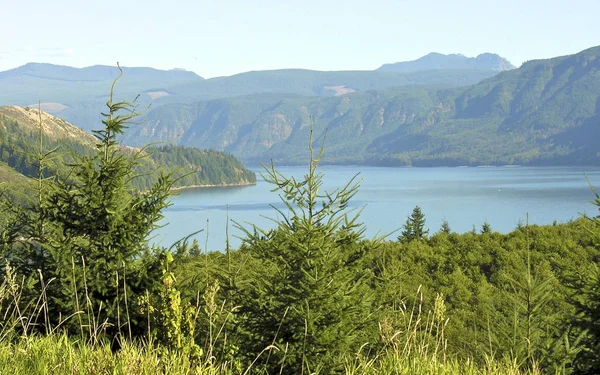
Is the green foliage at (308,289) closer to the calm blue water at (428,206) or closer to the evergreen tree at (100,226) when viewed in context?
the evergreen tree at (100,226)

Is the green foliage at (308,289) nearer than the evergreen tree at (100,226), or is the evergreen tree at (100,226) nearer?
the green foliage at (308,289)

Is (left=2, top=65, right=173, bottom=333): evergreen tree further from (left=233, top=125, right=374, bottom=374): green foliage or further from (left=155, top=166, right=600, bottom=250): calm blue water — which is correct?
(left=155, top=166, right=600, bottom=250): calm blue water

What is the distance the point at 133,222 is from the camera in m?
9.70

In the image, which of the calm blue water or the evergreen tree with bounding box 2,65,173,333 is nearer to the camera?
the evergreen tree with bounding box 2,65,173,333

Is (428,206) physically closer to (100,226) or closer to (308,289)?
(100,226)

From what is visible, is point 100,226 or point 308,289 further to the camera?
point 100,226

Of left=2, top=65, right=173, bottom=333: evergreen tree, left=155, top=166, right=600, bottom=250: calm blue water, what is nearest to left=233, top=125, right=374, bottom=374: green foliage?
left=2, top=65, right=173, bottom=333: evergreen tree

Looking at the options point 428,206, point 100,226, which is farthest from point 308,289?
point 428,206

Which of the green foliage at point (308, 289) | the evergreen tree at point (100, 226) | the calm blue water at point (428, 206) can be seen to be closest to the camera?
the green foliage at point (308, 289)

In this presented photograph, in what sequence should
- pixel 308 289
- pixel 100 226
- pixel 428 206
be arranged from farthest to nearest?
1. pixel 428 206
2. pixel 100 226
3. pixel 308 289

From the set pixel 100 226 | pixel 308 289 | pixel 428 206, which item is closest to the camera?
pixel 308 289

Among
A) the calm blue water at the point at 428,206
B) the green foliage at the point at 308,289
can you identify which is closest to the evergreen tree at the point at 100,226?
the green foliage at the point at 308,289

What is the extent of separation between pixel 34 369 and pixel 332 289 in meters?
3.95

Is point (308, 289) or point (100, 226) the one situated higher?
point (100, 226)
